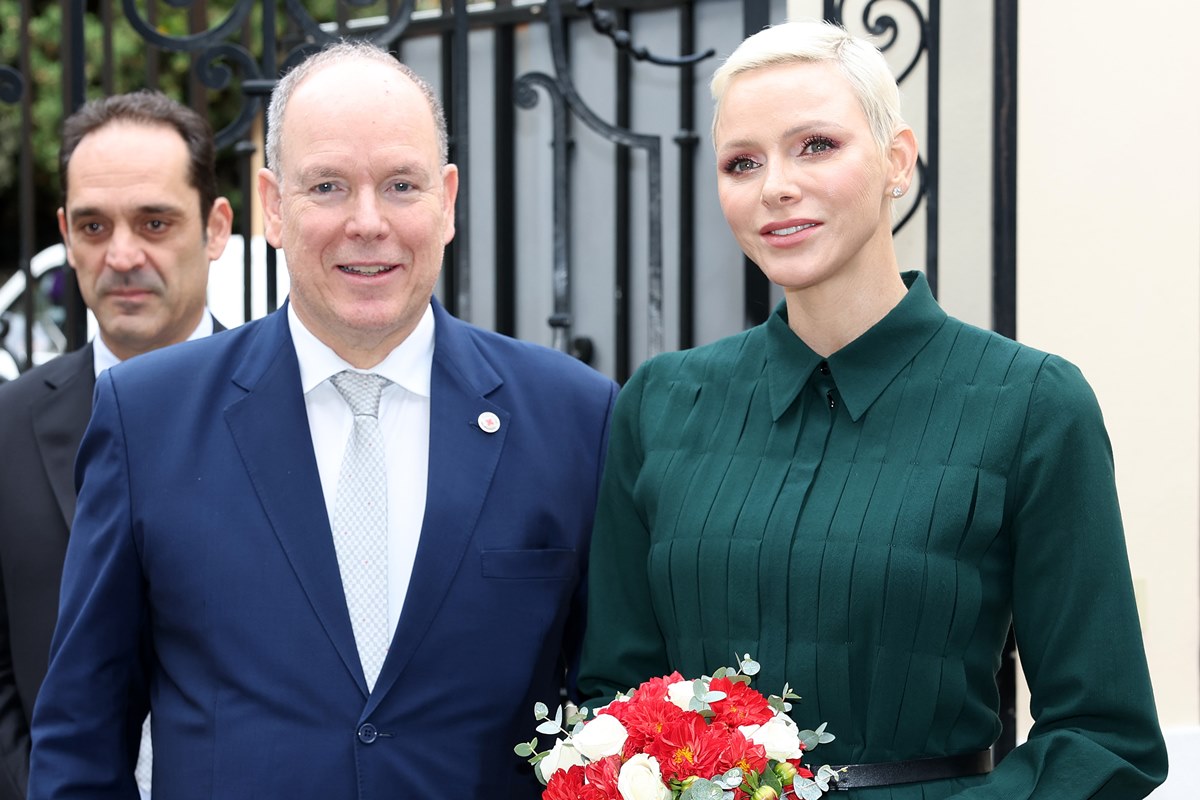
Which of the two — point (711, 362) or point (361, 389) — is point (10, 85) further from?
point (711, 362)

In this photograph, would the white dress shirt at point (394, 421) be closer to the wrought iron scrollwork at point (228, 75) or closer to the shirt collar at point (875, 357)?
the shirt collar at point (875, 357)

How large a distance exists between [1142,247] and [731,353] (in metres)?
1.28

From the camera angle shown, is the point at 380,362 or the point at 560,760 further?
the point at 380,362

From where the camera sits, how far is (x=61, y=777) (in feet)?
7.73

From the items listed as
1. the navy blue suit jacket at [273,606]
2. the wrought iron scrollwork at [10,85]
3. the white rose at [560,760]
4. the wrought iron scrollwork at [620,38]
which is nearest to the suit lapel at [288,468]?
the navy blue suit jacket at [273,606]

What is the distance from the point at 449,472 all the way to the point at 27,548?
3.46ft

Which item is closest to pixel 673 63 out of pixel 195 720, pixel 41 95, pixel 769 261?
pixel 769 261

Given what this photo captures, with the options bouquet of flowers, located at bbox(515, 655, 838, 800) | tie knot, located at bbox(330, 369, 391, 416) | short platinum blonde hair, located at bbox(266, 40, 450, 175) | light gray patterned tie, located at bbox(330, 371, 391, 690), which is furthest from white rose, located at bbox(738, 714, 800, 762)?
short platinum blonde hair, located at bbox(266, 40, 450, 175)

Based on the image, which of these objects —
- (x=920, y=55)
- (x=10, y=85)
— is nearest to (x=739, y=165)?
(x=920, y=55)

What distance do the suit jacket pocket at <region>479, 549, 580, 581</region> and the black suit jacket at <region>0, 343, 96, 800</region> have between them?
1.05 meters

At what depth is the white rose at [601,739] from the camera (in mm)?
1873

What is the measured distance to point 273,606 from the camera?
2.32 meters

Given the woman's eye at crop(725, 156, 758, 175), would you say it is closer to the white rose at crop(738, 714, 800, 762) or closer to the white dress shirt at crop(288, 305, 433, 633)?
the white dress shirt at crop(288, 305, 433, 633)

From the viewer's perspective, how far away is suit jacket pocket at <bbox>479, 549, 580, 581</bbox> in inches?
94.5
